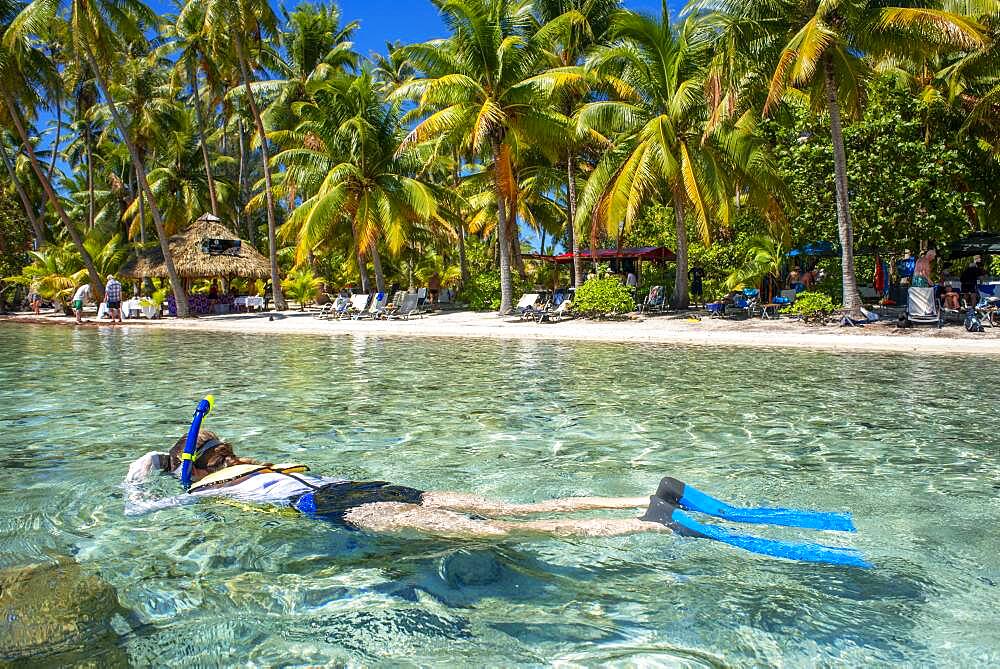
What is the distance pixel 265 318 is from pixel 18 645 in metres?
23.7

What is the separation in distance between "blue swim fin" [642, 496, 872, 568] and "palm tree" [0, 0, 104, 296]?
27.9 metres

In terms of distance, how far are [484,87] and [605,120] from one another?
378cm

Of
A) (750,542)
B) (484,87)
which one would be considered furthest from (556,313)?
(750,542)

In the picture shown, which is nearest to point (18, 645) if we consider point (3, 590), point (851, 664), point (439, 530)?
point (3, 590)

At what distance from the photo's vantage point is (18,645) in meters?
2.93

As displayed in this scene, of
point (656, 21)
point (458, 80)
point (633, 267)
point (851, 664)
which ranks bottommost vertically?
point (851, 664)

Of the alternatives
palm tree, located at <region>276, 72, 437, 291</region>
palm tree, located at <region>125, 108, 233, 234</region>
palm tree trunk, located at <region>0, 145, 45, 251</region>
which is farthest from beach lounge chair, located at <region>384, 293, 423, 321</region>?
palm tree trunk, located at <region>0, 145, 45, 251</region>

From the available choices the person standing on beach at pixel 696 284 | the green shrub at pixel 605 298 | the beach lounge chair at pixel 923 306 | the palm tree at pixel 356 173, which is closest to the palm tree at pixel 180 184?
the palm tree at pixel 356 173

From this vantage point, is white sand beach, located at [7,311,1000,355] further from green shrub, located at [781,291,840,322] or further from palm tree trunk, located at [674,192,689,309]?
palm tree trunk, located at [674,192,689,309]

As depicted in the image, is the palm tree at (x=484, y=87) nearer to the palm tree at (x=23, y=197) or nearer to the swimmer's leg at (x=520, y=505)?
the swimmer's leg at (x=520, y=505)

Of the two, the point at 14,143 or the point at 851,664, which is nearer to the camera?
the point at 851,664

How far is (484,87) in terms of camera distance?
21.0m

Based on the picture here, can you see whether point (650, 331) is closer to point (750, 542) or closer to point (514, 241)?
point (750, 542)

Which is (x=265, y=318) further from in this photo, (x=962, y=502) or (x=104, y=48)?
(x=962, y=502)
